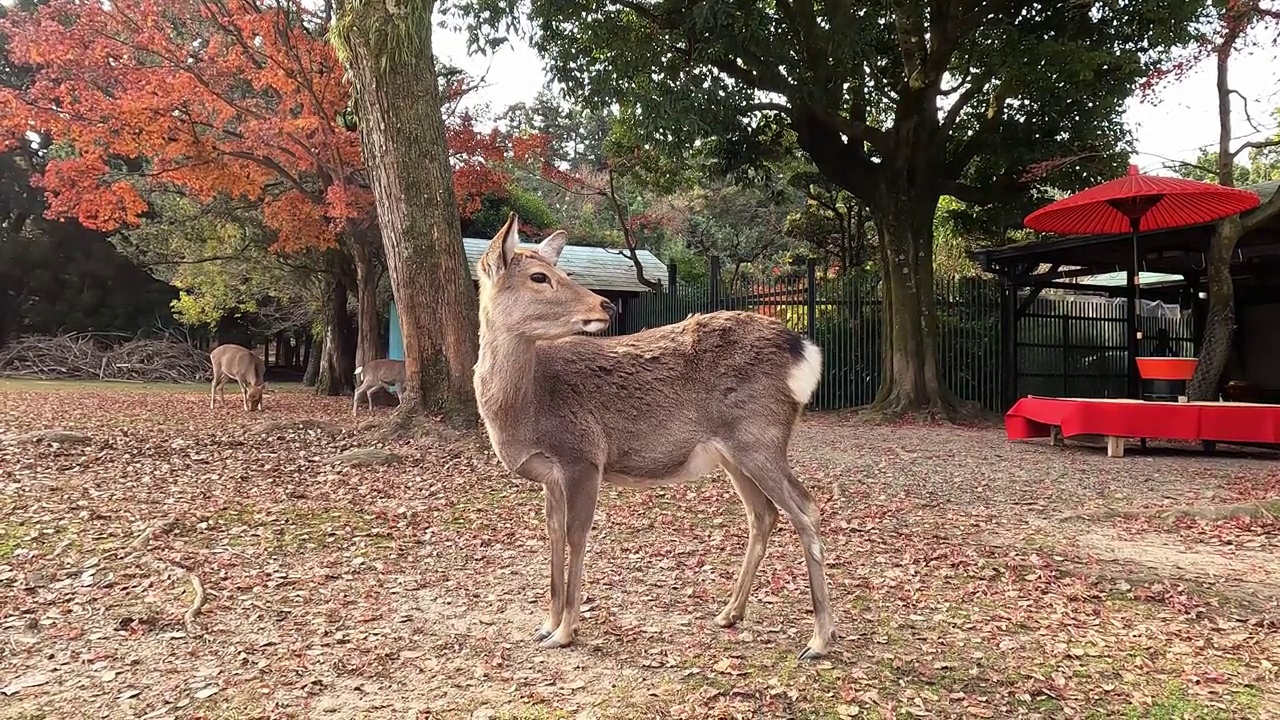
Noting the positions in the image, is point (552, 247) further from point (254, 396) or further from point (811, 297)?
point (254, 396)

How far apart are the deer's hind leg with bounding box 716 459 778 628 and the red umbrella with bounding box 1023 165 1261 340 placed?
8104 mm

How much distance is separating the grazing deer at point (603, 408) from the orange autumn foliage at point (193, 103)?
12.2m

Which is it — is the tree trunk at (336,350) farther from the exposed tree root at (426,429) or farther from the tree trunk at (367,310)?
the exposed tree root at (426,429)

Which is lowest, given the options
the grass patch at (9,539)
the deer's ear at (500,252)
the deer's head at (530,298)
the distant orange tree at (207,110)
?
the grass patch at (9,539)

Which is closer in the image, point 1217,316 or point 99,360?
point 1217,316

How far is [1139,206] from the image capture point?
1005 cm

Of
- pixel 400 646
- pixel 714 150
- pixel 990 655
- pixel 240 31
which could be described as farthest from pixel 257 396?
pixel 990 655

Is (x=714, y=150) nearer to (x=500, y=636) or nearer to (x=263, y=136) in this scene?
(x=263, y=136)

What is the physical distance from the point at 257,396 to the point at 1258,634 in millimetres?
14741

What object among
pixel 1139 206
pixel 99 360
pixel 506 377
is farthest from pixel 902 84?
pixel 99 360

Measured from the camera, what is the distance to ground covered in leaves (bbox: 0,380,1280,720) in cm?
312

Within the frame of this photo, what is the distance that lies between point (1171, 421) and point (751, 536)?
8159 millimetres

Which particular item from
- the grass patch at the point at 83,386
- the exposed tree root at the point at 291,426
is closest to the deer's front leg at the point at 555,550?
the exposed tree root at the point at 291,426

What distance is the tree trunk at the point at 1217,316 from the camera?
35.8ft
